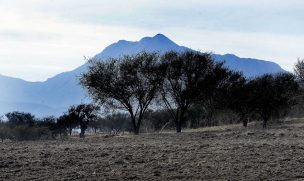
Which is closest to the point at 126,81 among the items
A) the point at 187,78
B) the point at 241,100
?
the point at 187,78

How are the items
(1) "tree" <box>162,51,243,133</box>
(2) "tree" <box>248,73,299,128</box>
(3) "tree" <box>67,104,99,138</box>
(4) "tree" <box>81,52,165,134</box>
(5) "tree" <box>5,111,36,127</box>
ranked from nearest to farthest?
(4) "tree" <box>81,52,165,134</box> < (1) "tree" <box>162,51,243,133</box> < (2) "tree" <box>248,73,299,128</box> < (3) "tree" <box>67,104,99,138</box> < (5) "tree" <box>5,111,36,127</box>

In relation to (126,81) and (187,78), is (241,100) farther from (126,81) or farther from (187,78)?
(126,81)

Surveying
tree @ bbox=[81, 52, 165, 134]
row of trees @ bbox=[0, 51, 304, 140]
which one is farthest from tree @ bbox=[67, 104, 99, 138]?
tree @ bbox=[81, 52, 165, 134]

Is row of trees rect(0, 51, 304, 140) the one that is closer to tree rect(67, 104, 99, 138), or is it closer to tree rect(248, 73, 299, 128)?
tree rect(248, 73, 299, 128)

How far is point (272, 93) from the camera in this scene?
5225 centimetres

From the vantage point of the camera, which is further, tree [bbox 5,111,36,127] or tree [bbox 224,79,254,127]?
tree [bbox 5,111,36,127]

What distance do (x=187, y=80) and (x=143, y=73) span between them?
178 inches

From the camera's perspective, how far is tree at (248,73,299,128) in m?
48.6

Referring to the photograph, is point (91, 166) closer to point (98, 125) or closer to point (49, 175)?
point (49, 175)

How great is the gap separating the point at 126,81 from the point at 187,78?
635cm

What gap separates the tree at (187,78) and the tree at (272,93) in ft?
16.8

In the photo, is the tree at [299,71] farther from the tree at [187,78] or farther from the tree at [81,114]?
the tree at [81,114]

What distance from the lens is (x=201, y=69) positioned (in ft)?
160

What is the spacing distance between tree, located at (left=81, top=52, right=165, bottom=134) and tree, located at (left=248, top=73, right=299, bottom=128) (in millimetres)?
10619
